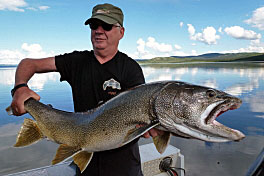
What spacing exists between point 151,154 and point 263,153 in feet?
12.7

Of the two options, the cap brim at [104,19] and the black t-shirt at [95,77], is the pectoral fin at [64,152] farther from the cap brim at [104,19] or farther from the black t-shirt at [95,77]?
the cap brim at [104,19]

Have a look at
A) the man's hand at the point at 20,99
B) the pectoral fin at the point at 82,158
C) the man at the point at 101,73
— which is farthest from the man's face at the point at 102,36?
the pectoral fin at the point at 82,158

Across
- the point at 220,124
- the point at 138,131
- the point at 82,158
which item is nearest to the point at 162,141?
the point at 138,131

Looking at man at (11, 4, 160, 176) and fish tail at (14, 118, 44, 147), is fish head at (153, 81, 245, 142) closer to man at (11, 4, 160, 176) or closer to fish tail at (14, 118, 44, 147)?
man at (11, 4, 160, 176)

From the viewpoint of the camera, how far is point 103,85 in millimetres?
2963

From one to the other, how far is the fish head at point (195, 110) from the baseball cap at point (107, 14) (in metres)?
1.31

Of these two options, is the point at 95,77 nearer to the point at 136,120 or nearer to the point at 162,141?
the point at 136,120

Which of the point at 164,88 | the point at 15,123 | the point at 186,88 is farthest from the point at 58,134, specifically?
the point at 15,123

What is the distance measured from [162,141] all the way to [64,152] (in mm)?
1188

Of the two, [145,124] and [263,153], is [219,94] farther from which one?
[263,153]

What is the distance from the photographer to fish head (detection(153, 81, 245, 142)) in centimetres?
199

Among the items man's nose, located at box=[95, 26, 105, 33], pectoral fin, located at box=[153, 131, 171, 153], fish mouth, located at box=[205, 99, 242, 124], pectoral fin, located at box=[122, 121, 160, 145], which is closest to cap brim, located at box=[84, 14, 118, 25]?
man's nose, located at box=[95, 26, 105, 33]

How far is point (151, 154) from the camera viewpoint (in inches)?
Answer: 189

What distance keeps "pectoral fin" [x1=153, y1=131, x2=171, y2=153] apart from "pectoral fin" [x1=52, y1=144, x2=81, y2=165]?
95 cm
